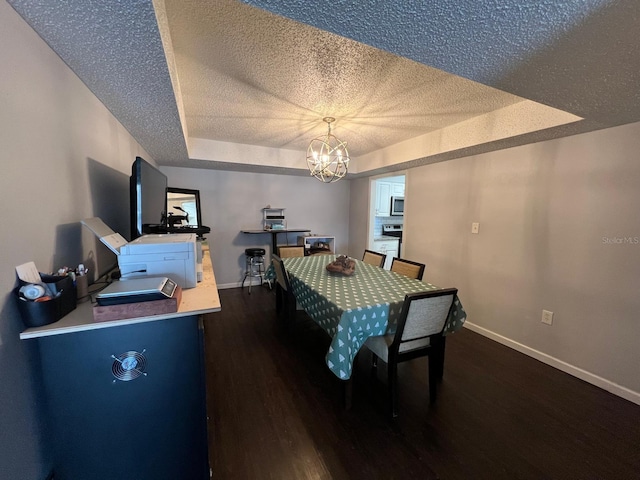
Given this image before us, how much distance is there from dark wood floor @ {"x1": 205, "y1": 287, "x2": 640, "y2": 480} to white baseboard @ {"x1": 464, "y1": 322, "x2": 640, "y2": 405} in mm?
63

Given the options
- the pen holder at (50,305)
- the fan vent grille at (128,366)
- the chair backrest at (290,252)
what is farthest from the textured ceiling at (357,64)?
the chair backrest at (290,252)

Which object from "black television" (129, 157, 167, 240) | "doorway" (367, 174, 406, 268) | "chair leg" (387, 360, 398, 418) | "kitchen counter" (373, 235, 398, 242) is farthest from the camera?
"kitchen counter" (373, 235, 398, 242)

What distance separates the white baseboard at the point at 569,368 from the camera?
1901 mm

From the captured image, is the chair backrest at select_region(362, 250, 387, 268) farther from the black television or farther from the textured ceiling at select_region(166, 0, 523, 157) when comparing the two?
the black television

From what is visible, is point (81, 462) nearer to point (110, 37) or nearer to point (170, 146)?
point (110, 37)

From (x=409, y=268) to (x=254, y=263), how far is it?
9.00 feet

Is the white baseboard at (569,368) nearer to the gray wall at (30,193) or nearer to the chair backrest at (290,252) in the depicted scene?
the chair backrest at (290,252)

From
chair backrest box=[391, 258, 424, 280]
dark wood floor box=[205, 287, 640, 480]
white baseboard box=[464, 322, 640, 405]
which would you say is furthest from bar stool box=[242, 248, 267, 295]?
white baseboard box=[464, 322, 640, 405]

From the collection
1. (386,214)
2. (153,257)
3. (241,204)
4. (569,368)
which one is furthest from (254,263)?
(569,368)

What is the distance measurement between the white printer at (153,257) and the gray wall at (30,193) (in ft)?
0.57

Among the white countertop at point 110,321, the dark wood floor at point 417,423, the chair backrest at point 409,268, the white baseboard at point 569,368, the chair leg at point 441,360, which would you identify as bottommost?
the dark wood floor at point 417,423

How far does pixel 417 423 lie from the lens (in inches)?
64.7

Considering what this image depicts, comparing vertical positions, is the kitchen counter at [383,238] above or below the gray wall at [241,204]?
below

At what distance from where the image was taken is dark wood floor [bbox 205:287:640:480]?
4.49 ft
